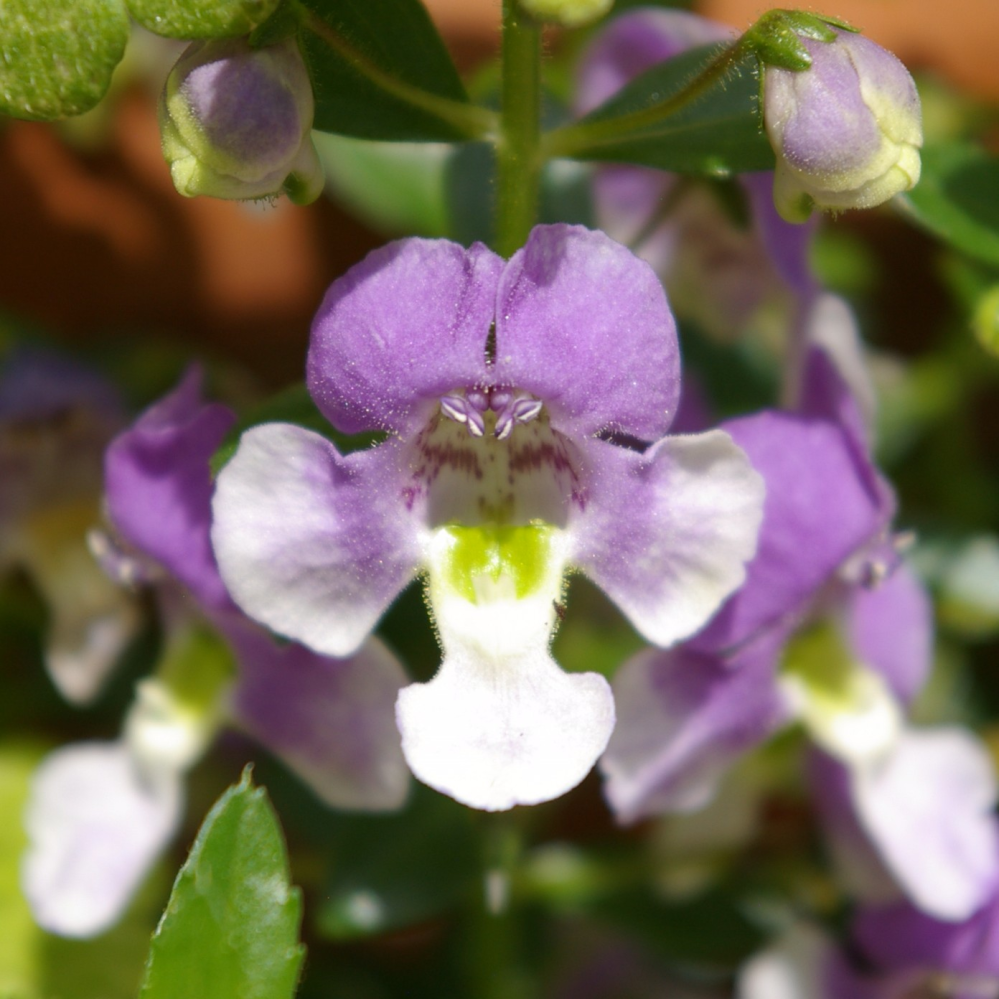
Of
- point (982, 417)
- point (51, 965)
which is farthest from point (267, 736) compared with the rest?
point (982, 417)

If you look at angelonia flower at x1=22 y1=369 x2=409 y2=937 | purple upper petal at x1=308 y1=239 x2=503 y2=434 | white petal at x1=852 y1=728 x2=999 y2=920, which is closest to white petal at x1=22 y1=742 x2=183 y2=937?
angelonia flower at x1=22 y1=369 x2=409 y2=937

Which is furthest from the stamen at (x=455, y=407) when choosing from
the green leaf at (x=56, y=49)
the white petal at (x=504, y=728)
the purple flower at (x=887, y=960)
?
the purple flower at (x=887, y=960)

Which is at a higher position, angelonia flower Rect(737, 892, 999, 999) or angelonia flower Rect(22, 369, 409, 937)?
angelonia flower Rect(22, 369, 409, 937)

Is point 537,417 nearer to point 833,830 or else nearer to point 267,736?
point 267,736

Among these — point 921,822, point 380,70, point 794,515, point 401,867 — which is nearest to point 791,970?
point 921,822

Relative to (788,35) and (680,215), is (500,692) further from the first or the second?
(680,215)

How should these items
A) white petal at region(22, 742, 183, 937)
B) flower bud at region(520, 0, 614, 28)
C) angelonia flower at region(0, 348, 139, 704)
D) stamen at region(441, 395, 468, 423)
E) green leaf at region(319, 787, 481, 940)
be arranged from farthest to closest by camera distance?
angelonia flower at region(0, 348, 139, 704), green leaf at region(319, 787, 481, 940), white petal at region(22, 742, 183, 937), stamen at region(441, 395, 468, 423), flower bud at region(520, 0, 614, 28)

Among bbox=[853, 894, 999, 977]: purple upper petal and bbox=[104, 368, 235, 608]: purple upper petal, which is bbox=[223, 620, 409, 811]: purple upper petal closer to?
bbox=[104, 368, 235, 608]: purple upper petal
